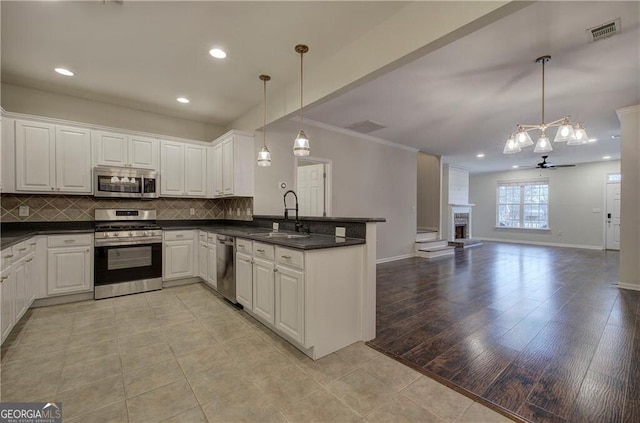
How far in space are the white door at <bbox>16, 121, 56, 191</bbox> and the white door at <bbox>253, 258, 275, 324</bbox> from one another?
119 inches

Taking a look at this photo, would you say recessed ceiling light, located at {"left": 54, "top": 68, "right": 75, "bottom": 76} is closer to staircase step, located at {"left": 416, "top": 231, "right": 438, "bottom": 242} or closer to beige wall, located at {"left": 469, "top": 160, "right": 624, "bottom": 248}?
staircase step, located at {"left": 416, "top": 231, "right": 438, "bottom": 242}

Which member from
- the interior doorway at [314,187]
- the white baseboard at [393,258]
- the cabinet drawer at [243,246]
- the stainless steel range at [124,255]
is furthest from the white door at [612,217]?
the stainless steel range at [124,255]

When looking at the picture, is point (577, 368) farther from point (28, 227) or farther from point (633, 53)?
point (28, 227)

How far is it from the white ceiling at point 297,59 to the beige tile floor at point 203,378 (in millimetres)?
2799

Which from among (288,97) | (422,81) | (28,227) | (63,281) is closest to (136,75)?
(288,97)

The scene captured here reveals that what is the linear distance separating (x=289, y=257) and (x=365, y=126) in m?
3.56

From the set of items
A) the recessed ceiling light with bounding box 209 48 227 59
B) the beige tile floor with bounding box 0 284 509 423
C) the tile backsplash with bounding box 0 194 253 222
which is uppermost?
the recessed ceiling light with bounding box 209 48 227 59

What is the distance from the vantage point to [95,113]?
4.01 metres

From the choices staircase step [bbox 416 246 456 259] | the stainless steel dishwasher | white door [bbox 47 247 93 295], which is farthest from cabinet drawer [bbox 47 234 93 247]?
staircase step [bbox 416 246 456 259]

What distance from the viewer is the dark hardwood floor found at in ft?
5.78

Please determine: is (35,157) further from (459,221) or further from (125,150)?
(459,221)

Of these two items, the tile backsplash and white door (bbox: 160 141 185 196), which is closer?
the tile backsplash

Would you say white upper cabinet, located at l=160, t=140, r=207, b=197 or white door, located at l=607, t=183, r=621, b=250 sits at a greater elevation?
white upper cabinet, located at l=160, t=140, r=207, b=197

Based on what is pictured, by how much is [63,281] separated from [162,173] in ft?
6.12
